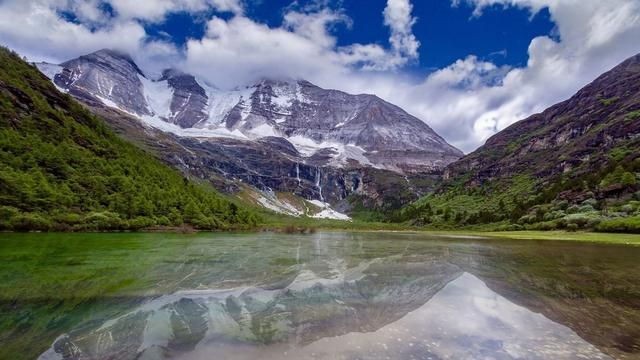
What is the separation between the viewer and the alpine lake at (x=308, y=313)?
43.9 feet

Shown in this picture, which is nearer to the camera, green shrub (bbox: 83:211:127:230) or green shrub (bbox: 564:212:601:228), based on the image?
green shrub (bbox: 83:211:127:230)

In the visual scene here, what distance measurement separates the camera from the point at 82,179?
363 ft

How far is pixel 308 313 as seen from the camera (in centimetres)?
1925

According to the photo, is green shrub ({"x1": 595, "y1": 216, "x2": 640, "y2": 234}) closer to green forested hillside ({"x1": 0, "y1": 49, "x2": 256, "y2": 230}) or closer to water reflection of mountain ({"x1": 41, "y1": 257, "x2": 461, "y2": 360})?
water reflection of mountain ({"x1": 41, "y1": 257, "x2": 461, "y2": 360})

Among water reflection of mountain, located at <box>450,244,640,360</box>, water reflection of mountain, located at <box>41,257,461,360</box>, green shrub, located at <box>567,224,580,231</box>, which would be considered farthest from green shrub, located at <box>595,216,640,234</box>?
water reflection of mountain, located at <box>41,257,461,360</box>

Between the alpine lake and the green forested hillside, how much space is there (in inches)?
2409

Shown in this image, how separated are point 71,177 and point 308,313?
10993cm

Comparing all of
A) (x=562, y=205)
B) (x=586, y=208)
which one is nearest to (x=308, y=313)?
(x=586, y=208)

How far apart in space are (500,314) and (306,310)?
30.5 feet

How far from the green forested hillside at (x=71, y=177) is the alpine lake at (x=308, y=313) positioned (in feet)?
201

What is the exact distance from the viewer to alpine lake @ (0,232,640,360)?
13375mm

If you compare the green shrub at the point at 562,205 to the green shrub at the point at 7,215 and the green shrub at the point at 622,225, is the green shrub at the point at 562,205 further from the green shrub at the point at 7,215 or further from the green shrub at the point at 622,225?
the green shrub at the point at 7,215

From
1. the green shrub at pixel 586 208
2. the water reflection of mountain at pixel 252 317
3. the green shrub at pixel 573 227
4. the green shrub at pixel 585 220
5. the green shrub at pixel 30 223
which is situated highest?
the green shrub at pixel 586 208

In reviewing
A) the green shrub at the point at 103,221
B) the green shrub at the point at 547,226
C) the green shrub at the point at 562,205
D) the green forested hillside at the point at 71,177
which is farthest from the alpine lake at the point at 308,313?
the green shrub at the point at 562,205
